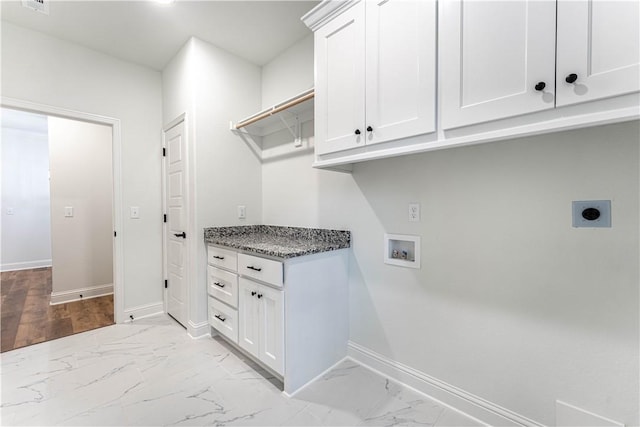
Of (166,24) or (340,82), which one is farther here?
(166,24)

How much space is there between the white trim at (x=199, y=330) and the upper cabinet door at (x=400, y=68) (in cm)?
209

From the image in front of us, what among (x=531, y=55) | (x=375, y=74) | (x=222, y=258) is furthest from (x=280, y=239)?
(x=531, y=55)

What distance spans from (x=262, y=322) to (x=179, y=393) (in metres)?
0.62

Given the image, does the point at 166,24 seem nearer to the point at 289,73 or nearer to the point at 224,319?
the point at 289,73

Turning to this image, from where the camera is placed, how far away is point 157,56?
2.59 metres

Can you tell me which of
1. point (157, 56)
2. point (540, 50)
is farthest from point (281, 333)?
point (157, 56)

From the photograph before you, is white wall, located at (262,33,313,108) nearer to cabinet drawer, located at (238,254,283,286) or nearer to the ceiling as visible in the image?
the ceiling

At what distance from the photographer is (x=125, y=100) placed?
8.71 ft

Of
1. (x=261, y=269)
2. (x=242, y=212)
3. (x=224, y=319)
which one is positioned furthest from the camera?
(x=242, y=212)

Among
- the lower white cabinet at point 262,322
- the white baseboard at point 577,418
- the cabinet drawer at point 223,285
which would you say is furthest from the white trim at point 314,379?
the white baseboard at point 577,418

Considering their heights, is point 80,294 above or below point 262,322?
below

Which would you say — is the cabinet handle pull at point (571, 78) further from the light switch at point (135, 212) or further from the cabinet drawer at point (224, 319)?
the light switch at point (135, 212)

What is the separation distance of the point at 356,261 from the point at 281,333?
708 mm

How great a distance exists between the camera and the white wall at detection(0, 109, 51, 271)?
4.78 metres
